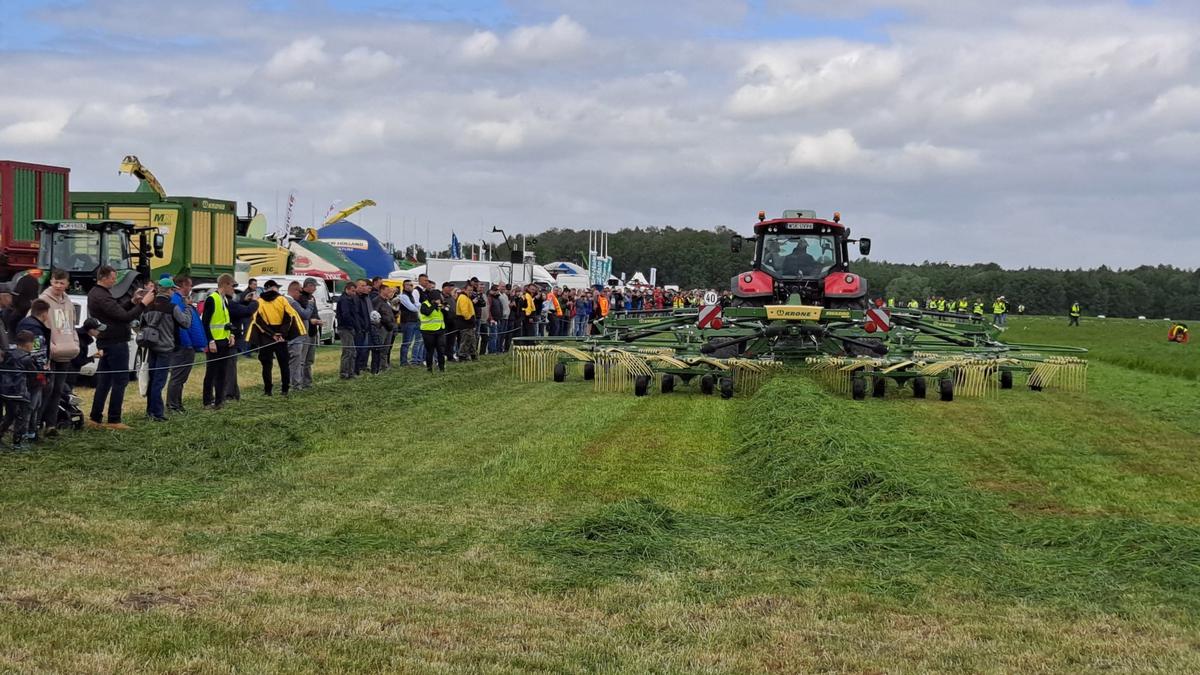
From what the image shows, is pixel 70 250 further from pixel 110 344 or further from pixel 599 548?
pixel 599 548

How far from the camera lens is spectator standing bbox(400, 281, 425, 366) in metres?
24.6

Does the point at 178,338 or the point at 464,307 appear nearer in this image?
the point at 178,338

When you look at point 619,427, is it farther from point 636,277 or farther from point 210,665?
point 636,277

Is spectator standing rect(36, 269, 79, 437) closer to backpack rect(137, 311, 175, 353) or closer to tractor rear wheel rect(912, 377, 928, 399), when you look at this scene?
backpack rect(137, 311, 175, 353)

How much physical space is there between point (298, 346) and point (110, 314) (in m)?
5.12

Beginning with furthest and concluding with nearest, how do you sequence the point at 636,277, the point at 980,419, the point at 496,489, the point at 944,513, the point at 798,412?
1. the point at 636,277
2. the point at 980,419
3. the point at 798,412
4. the point at 496,489
5. the point at 944,513

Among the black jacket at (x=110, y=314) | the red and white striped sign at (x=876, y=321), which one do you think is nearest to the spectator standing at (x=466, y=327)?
the red and white striped sign at (x=876, y=321)

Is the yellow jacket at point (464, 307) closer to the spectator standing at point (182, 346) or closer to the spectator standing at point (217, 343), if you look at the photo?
the spectator standing at point (217, 343)

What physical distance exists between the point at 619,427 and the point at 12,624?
909 centimetres

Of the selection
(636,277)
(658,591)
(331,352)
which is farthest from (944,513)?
(636,277)

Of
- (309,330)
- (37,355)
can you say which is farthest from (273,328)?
(37,355)

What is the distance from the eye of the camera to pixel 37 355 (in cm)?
1203

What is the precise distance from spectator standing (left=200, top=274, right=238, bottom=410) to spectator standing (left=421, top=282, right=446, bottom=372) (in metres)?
6.46

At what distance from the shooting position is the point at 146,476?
1048 centimetres
